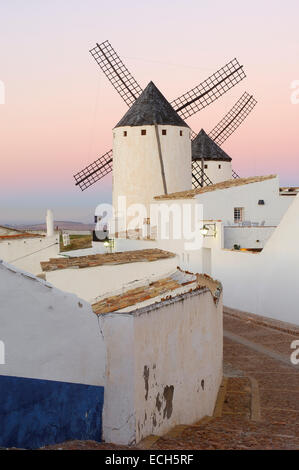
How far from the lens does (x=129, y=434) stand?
15.5 feet

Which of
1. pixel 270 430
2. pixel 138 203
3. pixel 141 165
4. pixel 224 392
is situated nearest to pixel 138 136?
pixel 141 165

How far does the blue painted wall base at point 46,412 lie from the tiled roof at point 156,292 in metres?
0.77

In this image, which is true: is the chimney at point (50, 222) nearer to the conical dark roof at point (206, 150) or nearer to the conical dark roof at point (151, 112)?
the conical dark roof at point (151, 112)

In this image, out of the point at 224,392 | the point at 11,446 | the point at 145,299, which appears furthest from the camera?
the point at 224,392

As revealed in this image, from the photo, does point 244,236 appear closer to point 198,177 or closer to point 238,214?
point 238,214

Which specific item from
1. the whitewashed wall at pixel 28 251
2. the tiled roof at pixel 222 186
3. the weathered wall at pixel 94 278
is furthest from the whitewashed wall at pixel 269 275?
the whitewashed wall at pixel 28 251

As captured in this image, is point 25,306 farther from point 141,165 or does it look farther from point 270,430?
point 141,165

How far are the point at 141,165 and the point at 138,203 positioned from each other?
7.25ft

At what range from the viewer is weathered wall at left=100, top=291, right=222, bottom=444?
4.73 metres

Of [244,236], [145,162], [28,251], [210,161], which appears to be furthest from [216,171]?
[28,251]

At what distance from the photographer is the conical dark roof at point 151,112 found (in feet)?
99.6

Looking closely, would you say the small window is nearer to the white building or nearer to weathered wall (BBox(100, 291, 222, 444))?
the white building
